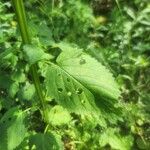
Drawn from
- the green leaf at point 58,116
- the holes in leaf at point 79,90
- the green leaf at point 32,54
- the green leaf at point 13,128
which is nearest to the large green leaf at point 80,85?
the holes in leaf at point 79,90

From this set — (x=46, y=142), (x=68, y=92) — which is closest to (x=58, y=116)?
(x=46, y=142)

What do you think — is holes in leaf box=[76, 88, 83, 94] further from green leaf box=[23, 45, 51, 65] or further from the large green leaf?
green leaf box=[23, 45, 51, 65]

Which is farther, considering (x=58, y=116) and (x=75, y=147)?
(x=75, y=147)

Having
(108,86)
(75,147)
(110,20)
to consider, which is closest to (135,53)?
(110,20)

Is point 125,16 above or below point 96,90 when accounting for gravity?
below

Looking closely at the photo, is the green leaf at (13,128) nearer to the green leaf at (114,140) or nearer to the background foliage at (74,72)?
the background foliage at (74,72)

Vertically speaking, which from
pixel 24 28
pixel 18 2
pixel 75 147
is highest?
pixel 18 2

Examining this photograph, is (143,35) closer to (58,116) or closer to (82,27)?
(82,27)
